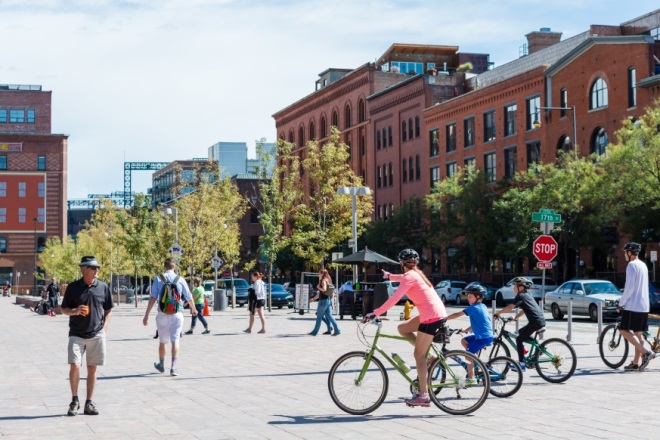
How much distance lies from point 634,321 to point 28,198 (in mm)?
120300

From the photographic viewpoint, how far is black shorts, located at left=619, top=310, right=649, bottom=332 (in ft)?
53.8

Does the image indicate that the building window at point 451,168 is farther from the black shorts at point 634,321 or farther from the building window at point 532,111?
the black shorts at point 634,321

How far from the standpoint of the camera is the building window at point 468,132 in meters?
70.9

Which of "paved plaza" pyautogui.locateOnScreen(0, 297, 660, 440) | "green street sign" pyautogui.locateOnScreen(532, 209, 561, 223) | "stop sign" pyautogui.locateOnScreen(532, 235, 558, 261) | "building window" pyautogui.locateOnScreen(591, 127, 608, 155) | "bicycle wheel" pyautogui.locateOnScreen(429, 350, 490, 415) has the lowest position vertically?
"paved plaza" pyautogui.locateOnScreen(0, 297, 660, 440)

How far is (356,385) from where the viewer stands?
38.8 feet

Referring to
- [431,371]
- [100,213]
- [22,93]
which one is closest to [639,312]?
[431,371]

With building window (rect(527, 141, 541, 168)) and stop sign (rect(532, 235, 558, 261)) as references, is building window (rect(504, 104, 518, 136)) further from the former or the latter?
stop sign (rect(532, 235, 558, 261))

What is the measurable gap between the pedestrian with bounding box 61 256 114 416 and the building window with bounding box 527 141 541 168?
2008 inches

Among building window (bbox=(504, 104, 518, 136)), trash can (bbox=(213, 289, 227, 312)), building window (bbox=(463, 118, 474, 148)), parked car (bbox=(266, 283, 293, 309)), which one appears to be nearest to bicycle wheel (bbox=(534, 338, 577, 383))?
trash can (bbox=(213, 289, 227, 312))

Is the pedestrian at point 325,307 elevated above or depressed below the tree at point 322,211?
below

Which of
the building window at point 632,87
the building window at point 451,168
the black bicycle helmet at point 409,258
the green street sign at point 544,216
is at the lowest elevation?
the black bicycle helmet at point 409,258

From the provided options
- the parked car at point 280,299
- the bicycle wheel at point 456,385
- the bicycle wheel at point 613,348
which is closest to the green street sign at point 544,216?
the bicycle wheel at point 613,348

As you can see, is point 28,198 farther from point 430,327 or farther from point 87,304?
point 430,327

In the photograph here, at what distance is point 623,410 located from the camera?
12.1 metres
